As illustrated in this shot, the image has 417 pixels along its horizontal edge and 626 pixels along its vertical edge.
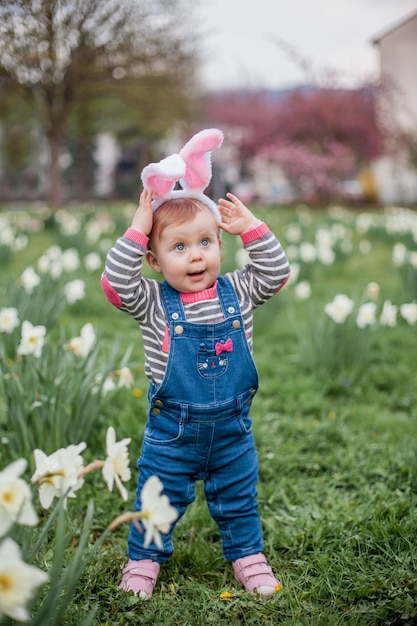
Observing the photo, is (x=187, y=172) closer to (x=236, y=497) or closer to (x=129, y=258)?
(x=129, y=258)

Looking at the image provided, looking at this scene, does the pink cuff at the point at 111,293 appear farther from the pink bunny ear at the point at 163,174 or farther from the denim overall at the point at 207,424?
the pink bunny ear at the point at 163,174

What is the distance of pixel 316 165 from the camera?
18734mm

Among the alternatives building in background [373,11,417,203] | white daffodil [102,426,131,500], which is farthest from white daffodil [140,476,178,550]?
building in background [373,11,417,203]

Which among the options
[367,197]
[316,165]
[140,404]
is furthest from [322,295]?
[367,197]

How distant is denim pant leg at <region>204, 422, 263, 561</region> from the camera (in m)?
1.90

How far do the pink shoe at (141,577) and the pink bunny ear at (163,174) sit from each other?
1.04 meters

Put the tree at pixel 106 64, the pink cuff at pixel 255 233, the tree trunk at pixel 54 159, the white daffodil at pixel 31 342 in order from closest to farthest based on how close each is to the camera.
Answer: the pink cuff at pixel 255 233 → the white daffodil at pixel 31 342 → the tree at pixel 106 64 → the tree trunk at pixel 54 159

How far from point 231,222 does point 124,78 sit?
37.7 ft

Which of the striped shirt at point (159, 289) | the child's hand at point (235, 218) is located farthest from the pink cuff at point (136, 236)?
the child's hand at point (235, 218)

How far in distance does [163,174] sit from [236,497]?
0.93 m

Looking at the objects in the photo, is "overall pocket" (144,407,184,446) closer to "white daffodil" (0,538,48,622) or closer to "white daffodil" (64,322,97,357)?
"white daffodil" (64,322,97,357)

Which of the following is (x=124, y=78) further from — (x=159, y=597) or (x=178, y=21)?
(x=159, y=597)

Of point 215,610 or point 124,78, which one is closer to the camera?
point 215,610

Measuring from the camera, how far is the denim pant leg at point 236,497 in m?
1.90
